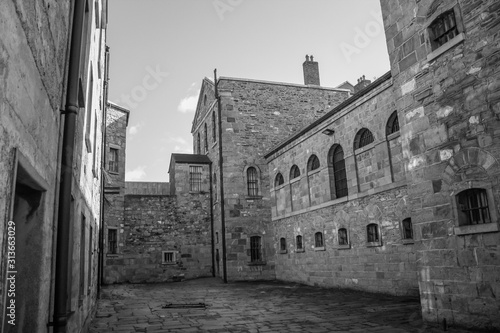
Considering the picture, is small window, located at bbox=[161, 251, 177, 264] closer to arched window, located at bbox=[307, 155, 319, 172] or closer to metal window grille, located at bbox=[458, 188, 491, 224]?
arched window, located at bbox=[307, 155, 319, 172]

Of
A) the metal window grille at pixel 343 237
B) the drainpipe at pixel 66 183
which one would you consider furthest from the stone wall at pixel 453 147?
the metal window grille at pixel 343 237

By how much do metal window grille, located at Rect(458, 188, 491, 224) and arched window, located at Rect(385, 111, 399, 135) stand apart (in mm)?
5369

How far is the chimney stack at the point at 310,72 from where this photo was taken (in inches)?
984

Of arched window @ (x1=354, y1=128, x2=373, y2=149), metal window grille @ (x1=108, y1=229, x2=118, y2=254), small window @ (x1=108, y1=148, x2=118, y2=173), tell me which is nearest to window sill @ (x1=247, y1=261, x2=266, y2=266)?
metal window grille @ (x1=108, y1=229, x2=118, y2=254)

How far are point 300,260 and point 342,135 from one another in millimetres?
6282

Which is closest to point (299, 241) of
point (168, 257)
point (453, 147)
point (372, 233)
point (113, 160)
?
point (372, 233)

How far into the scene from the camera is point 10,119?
227cm

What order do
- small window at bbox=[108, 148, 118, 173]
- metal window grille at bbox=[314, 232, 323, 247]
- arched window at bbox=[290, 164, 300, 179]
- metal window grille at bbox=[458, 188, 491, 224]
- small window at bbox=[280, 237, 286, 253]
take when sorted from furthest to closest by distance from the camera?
small window at bbox=[108, 148, 118, 173] < small window at bbox=[280, 237, 286, 253] < arched window at bbox=[290, 164, 300, 179] < metal window grille at bbox=[314, 232, 323, 247] < metal window grille at bbox=[458, 188, 491, 224]

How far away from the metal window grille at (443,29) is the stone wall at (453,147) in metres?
0.09

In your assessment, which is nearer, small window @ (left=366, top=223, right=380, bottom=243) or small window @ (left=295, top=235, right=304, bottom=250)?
small window @ (left=366, top=223, right=380, bottom=243)

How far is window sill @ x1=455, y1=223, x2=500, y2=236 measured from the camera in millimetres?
6621

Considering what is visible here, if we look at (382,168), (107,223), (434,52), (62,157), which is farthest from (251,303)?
(107,223)

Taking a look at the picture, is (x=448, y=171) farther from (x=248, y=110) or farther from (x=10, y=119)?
(x=248, y=110)

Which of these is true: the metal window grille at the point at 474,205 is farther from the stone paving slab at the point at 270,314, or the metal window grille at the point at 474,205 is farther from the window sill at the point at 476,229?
the stone paving slab at the point at 270,314
